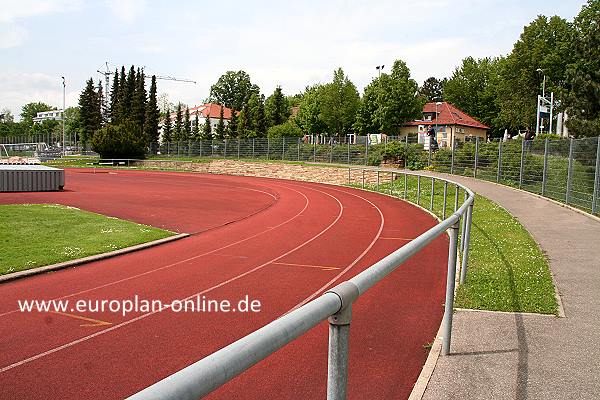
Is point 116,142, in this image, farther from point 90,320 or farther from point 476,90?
point 476,90

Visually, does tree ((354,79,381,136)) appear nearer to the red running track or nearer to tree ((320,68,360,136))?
tree ((320,68,360,136))

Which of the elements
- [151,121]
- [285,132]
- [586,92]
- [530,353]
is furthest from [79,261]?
[151,121]

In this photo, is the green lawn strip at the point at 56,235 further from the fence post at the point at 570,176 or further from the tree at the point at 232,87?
the tree at the point at 232,87

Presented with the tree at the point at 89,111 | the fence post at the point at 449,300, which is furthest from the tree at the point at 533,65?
the tree at the point at 89,111

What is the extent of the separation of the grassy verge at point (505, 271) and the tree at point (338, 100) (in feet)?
168

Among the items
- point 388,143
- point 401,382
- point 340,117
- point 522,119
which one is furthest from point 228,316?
point 522,119

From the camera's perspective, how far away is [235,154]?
61.0 m

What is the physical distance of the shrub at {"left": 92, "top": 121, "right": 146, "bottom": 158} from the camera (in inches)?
2418

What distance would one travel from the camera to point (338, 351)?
1.94 m

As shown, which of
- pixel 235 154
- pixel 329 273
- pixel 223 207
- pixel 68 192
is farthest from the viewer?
pixel 235 154

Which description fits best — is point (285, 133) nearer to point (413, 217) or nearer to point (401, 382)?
point (413, 217)

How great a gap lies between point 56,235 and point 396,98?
5408 cm

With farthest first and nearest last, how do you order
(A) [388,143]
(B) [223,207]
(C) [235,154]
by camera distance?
(C) [235,154] < (A) [388,143] < (B) [223,207]

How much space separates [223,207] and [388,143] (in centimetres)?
2344
